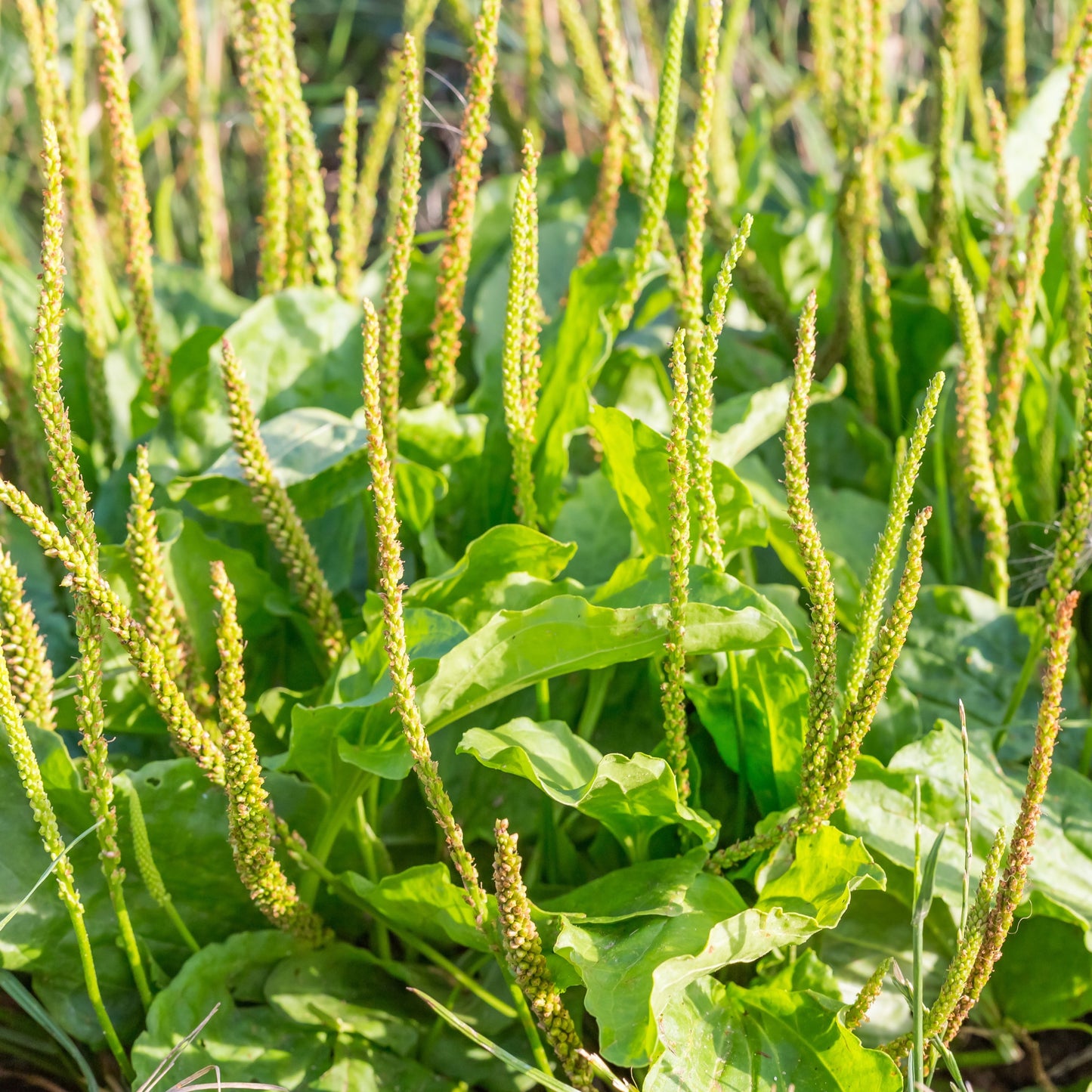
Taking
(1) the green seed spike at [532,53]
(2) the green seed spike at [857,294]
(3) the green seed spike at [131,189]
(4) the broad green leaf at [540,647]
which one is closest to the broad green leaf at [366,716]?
(4) the broad green leaf at [540,647]

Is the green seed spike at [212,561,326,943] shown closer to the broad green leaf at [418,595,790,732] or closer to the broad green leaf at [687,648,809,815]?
the broad green leaf at [418,595,790,732]

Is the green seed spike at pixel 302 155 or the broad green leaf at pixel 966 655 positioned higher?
the green seed spike at pixel 302 155

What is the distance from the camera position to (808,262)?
5.28 ft

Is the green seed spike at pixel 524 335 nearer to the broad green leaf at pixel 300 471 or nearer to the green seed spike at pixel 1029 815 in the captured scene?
the broad green leaf at pixel 300 471

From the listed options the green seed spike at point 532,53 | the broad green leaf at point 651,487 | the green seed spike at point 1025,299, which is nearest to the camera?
the broad green leaf at point 651,487

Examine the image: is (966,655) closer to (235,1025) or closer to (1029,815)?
(1029,815)

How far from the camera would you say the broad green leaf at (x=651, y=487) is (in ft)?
3.31

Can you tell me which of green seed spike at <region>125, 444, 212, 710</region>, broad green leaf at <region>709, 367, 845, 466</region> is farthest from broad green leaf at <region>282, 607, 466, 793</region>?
broad green leaf at <region>709, 367, 845, 466</region>

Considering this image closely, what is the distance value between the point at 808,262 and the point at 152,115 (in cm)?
152

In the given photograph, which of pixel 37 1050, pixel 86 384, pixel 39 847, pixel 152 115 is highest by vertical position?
pixel 152 115

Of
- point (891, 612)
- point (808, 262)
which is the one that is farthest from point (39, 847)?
point (808, 262)

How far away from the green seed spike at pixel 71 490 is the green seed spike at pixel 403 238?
0.29 meters

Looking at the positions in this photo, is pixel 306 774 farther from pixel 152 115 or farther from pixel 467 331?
pixel 152 115

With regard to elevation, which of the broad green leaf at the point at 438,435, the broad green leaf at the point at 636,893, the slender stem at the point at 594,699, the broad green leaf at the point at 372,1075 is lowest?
the broad green leaf at the point at 372,1075
